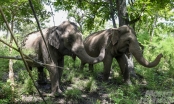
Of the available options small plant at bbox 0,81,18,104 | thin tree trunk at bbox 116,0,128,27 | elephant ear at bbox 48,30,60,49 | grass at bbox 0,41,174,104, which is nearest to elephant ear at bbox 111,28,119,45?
thin tree trunk at bbox 116,0,128,27

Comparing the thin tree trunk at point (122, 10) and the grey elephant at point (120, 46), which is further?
the thin tree trunk at point (122, 10)

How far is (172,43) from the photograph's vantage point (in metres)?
9.66

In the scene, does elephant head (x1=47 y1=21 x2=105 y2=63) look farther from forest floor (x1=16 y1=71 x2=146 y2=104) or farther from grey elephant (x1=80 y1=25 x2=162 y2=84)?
grey elephant (x1=80 y1=25 x2=162 y2=84)

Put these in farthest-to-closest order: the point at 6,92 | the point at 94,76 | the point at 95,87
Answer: the point at 94,76, the point at 95,87, the point at 6,92

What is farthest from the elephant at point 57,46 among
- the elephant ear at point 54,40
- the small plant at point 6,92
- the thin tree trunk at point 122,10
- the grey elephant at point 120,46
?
the thin tree trunk at point 122,10

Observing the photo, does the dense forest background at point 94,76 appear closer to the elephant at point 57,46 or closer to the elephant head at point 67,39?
the elephant at point 57,46

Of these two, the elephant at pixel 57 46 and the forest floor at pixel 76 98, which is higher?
the elephant at pixel 57 46

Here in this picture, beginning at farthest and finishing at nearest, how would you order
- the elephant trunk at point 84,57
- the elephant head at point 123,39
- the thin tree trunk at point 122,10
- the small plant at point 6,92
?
the thin tree trunk at point 122,10
the elephant head at point 123,39
the elephant trunk at point 84,57
the small plant at point 6,92

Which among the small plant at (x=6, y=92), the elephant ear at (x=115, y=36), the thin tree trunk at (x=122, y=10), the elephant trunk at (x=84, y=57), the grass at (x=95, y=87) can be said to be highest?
the thin tree trunk at (x=122, y=10)

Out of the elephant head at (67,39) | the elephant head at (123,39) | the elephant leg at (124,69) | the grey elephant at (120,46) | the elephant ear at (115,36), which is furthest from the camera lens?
the elephant leg at (124,69)

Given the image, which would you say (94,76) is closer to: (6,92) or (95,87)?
(95,87)

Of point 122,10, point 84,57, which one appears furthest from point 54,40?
point 122,10

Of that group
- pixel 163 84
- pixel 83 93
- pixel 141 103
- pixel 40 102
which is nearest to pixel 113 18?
pixel 163 84

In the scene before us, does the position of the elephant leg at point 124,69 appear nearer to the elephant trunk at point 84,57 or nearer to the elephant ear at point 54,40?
the elephant trunk at point 84,57
